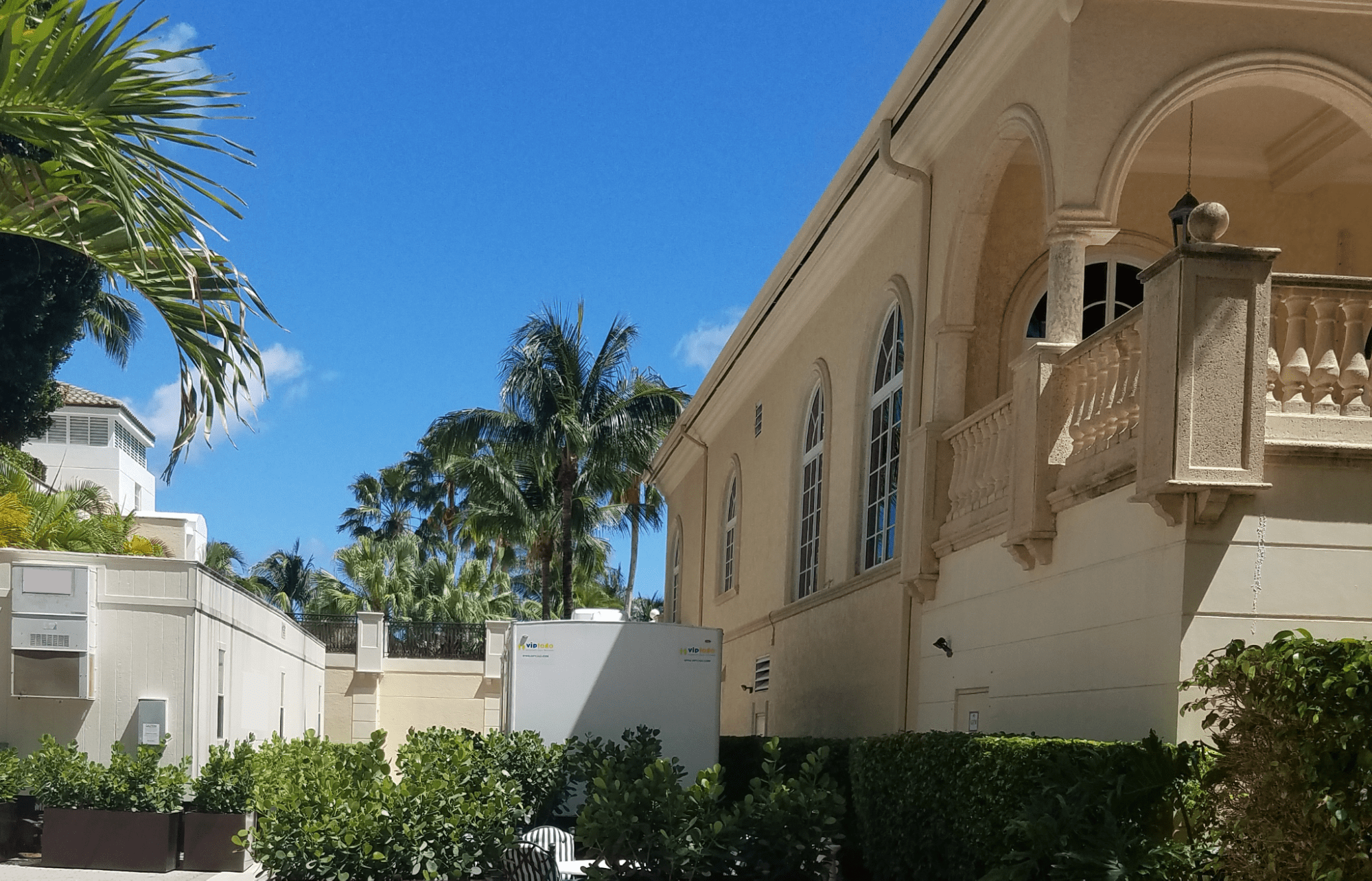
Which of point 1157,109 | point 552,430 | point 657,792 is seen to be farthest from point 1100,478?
point 552,430

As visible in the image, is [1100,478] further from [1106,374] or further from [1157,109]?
Answer: [1157,109]

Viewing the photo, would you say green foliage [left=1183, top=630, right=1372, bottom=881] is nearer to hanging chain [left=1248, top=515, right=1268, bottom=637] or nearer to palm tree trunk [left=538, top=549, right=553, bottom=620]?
hanging chain [left=1248, top=515, right=1268, bottom=637]

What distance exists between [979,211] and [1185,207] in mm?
1640

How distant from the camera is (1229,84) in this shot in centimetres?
927

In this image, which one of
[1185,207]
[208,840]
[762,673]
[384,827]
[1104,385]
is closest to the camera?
[384,827]

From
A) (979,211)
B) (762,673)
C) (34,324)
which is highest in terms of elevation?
(34,324)

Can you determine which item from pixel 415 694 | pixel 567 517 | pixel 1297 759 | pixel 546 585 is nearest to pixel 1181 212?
pixel 1297 759

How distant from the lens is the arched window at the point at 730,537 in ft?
79.2

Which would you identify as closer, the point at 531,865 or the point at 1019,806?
the point at 1019,806

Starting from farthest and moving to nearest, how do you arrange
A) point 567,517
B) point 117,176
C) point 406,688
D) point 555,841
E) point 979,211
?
1. point 406,688
2. point 567,517
3. point 979,211
4. point 555,841
5. point 117,176

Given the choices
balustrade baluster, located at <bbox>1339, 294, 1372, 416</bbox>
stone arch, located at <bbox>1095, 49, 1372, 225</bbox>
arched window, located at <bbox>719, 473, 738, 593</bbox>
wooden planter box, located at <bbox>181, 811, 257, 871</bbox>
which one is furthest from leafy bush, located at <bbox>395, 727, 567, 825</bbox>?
arched window, located at <bbox>719, 473, 738, 593</bbox>

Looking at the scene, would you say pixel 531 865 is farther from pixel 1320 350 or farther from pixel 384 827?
pixel 1320 350

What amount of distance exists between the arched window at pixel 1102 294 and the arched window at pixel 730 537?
1212 centimetres

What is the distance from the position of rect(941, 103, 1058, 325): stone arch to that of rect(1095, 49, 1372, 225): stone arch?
803 millimetres
